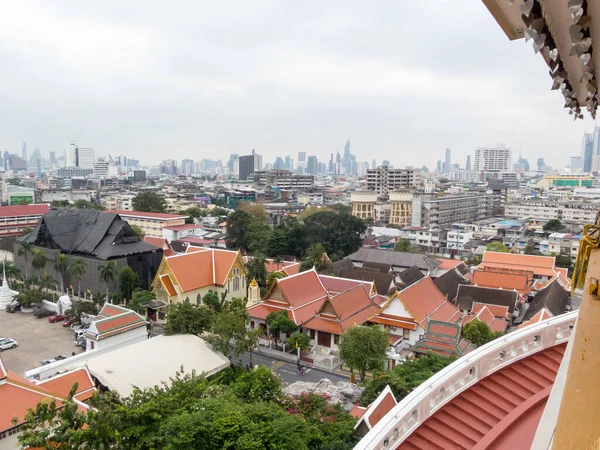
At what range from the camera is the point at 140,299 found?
25.5m

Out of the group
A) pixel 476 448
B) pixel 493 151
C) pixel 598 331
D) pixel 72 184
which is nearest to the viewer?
pixel 598 331

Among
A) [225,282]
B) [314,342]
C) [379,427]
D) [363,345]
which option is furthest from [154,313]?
[379,427]

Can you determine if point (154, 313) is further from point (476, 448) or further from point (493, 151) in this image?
point (493, 151)

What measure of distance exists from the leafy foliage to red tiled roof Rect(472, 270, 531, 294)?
56.1 ft

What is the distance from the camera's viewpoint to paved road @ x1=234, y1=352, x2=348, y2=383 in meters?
18.9

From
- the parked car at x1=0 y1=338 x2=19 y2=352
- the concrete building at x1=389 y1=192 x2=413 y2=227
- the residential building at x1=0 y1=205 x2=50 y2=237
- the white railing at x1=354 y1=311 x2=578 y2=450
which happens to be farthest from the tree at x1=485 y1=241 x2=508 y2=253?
the residential building at x1=0 y1=205 x2=50 y2=237

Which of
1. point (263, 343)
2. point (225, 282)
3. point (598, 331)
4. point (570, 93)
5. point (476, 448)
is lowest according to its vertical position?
point (263, 343)

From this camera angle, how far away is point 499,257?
3581cm

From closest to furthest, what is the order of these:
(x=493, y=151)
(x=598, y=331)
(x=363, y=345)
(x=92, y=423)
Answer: (x=598, y=331)
(x=92, y=423)
(x=363, y=345)
(x=493, y=151)

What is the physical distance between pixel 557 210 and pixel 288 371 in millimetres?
61204

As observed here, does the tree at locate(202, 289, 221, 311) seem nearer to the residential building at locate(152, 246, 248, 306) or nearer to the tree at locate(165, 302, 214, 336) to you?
the residential building at locate(152, 246, 248, 306)

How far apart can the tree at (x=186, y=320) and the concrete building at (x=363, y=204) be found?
48386 mm

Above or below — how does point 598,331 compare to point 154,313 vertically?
above

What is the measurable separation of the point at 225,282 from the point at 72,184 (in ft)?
357
